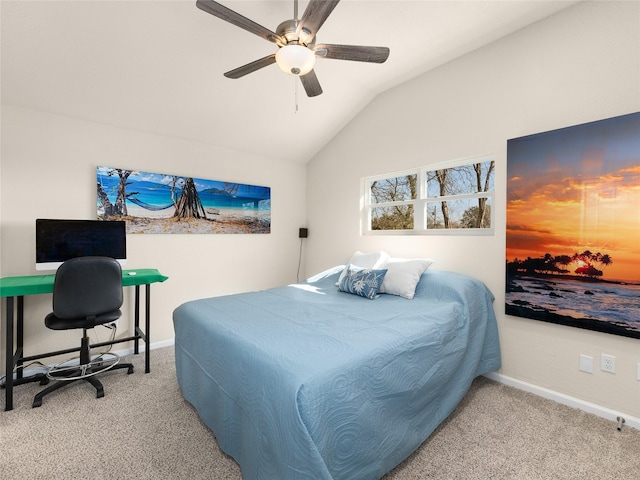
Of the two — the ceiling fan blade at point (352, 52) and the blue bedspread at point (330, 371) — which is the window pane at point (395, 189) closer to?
the blue bedspread at point (330, 371)

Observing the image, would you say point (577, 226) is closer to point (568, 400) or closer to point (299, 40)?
point (568, 400)

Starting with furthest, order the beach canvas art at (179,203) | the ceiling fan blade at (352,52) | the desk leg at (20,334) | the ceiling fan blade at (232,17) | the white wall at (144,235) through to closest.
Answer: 1. the beach canvas art at (179,203)
2. the white wall at (144,235)
3. the desk leg at (20,334)
4. the ceiling fan blade at (352,52)
5. the ceiling fan blade at (232,17)

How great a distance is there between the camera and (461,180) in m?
2.95

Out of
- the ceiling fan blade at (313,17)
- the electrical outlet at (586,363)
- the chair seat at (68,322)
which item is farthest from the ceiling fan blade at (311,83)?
the electrical outlet at (586,363)

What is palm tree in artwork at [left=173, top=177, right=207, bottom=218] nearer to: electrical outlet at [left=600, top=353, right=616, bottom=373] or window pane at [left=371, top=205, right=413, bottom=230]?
window pane at [left=371, top=205, right=413, bottom=230]

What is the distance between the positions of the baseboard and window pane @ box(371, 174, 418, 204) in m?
1.88

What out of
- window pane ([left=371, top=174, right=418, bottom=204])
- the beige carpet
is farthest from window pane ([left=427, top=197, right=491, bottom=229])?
the beige carpet

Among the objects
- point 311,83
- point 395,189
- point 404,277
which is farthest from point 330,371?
point 395,189

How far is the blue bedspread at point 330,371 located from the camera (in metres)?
1.19

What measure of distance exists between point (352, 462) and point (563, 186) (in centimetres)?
230

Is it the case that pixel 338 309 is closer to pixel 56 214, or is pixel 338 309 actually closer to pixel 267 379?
pixel 267 379

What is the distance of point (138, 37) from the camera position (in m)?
2.28

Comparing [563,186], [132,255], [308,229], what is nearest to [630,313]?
[563,186]

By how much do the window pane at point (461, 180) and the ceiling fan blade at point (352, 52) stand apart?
1451 millimetres
